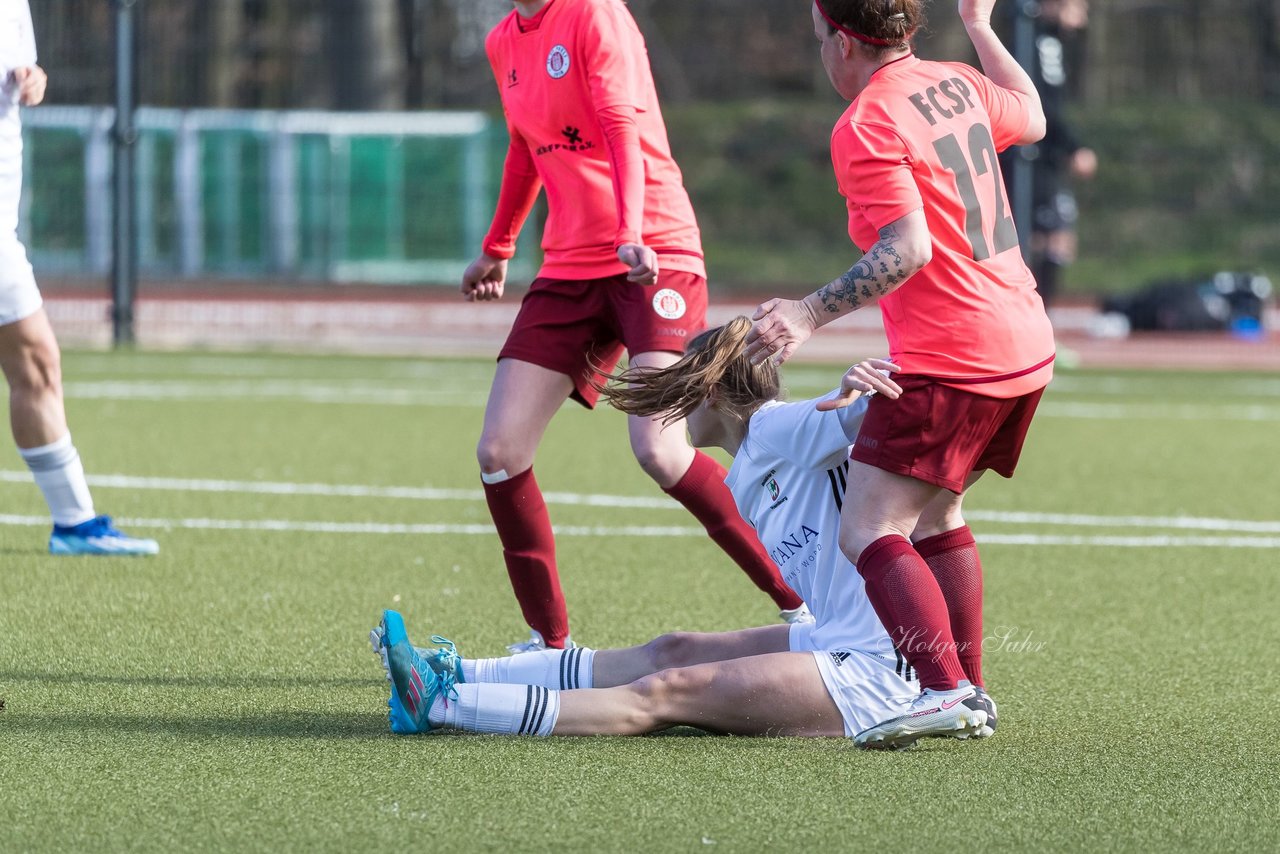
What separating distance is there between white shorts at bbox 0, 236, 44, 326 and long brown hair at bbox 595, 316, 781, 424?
246 centimetres

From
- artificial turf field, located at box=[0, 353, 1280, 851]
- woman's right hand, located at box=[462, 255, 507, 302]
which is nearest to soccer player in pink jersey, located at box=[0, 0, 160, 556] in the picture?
artificial turf field, located at box=[0, 353, 1280, 851]

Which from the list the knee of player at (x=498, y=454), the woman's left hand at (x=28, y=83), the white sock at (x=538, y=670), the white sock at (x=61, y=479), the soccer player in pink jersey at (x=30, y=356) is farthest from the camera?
the white sock at (x=61, y=479)

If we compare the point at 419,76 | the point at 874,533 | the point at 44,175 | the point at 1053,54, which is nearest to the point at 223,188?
the point at 44,175

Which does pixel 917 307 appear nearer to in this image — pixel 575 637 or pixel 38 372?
pixel 575 637

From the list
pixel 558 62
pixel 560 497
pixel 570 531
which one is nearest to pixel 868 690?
pixel 558 62

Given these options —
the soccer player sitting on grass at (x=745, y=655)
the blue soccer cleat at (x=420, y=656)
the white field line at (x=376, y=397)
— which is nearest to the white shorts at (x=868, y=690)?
the soccer player sitting on grass at (x=745, y=655)

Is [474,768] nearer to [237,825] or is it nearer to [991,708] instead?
[237,825]

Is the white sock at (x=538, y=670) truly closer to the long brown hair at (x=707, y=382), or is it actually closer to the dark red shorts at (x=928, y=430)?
the long brown hair at (x=707, y=382)

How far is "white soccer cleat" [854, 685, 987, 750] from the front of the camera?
3730 mm

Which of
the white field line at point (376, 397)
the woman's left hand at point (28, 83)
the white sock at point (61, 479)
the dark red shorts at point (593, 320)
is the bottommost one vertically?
the white field line at point (376, 397)

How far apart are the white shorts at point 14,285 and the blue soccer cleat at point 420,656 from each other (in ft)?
7.88

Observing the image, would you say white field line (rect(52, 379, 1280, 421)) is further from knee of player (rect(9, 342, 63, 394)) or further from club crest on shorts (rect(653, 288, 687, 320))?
club crest on shorts (rect(653, 288, 687, 320))

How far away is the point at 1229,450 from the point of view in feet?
31.8

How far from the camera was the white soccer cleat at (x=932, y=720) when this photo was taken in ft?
12.2
